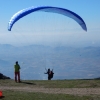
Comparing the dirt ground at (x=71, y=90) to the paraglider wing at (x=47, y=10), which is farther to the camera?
the paraglider wing at (x=47, y=10)

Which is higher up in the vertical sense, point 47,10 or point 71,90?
point 47,10

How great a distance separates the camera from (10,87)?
2973 cm

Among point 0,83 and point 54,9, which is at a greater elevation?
point 54,9

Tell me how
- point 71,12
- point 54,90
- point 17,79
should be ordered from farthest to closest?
point 17,79, point 71,12, point 54,90

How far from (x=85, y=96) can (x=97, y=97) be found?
3.01 ft

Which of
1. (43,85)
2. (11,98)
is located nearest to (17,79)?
(43,85)

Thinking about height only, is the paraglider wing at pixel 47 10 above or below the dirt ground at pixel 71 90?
above

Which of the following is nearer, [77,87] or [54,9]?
[77,87]

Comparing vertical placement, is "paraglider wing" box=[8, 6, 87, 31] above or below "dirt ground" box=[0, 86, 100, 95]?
above

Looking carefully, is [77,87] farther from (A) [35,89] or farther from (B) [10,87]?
(B) [10,87]

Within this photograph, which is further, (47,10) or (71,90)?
(47,10)

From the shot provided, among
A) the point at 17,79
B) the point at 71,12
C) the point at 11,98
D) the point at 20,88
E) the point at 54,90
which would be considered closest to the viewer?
the point at 11,98

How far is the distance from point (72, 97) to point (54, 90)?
14.5 ft

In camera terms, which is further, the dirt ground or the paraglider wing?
the paraglider wing
